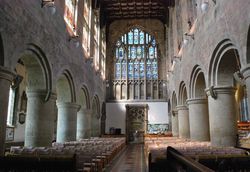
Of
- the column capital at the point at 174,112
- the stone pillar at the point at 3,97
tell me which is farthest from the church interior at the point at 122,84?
the column capital at the point at 174,112

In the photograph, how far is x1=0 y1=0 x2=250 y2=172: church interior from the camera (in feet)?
23.5

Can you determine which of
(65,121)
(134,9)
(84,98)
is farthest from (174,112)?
(134,9)

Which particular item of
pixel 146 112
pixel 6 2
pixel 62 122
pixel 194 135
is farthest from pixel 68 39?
pixel 146 112

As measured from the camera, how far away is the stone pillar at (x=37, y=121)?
1034cm

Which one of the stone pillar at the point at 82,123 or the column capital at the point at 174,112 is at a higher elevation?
the column capital at the point at 174,112

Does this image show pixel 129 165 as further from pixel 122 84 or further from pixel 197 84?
pixel 122 84

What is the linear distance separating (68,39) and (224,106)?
8.40 meters

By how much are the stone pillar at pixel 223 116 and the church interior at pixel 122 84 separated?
4 centimetres

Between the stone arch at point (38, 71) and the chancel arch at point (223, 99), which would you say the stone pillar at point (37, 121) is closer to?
the stone arch at point (38, 71)

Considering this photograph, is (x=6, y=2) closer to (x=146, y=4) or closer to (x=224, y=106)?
(x=224, y=106)

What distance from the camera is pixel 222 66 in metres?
10.0

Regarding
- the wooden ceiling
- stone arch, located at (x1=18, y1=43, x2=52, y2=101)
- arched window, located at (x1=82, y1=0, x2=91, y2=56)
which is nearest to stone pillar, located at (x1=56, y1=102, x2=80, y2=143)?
stone arch, located at (x1=18, y1=43, x2=52, y2=101)

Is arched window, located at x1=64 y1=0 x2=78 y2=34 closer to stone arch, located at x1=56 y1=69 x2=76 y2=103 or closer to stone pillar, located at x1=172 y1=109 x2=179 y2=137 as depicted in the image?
stone arch, located at x1=56 y1=69 x2=76 y2=103

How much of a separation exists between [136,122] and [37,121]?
672 inches
